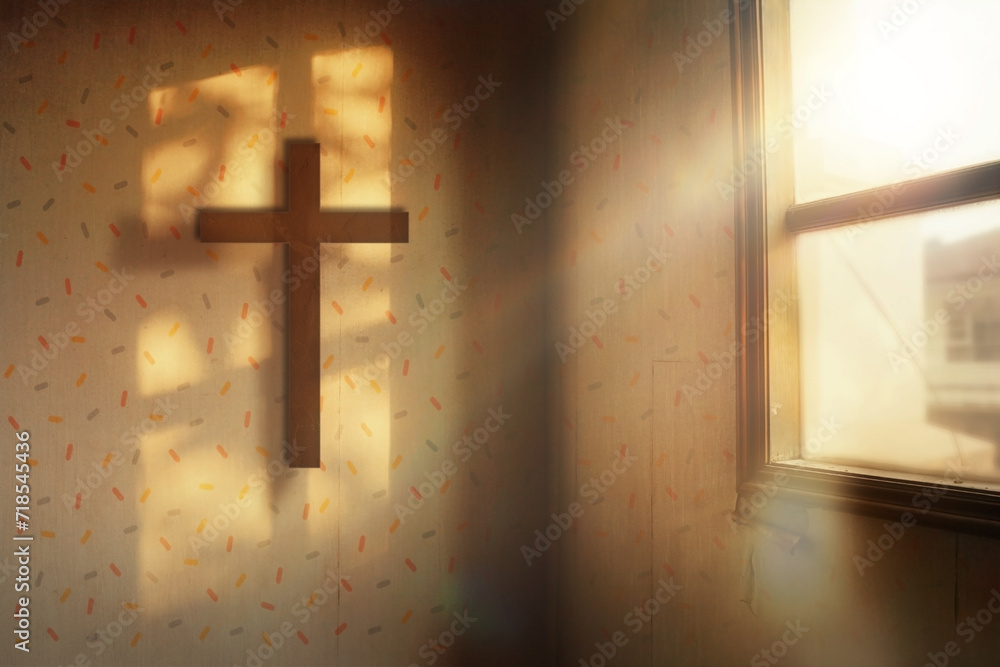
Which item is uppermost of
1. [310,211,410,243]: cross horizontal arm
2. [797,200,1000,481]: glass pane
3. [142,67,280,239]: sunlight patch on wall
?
[142,67,280,239]: sunlight patch on wall

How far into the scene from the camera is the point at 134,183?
2.04 meters

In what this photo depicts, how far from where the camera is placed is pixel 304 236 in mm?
2006

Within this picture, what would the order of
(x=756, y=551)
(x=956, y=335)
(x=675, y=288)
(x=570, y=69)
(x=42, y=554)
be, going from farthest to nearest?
(x=570, y=69) < (x=42, y=554) < (x=675, y=288) < (x=756, y=551) < (x=956, y=335)

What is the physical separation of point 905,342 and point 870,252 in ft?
0.59

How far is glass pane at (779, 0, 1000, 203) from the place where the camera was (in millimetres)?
1019

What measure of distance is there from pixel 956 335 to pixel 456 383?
1453 mm

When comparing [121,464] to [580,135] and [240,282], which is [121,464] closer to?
[240,282]

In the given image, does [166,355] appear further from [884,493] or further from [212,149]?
[884,493]

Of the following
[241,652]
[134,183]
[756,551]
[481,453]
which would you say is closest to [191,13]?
[134,183]

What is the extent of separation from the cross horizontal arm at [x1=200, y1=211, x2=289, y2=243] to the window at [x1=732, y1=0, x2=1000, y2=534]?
1339mm

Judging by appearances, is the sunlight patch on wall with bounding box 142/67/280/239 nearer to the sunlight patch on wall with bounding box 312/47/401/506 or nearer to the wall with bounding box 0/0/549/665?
the wall with bounding box 0/0/549/665

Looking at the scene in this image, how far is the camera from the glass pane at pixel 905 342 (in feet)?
3.25

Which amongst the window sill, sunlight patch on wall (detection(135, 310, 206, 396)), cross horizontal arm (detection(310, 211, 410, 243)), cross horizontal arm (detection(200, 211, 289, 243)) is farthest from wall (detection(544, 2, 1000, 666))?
sunlight patch on wall (detection(135, 310, 206, 396))

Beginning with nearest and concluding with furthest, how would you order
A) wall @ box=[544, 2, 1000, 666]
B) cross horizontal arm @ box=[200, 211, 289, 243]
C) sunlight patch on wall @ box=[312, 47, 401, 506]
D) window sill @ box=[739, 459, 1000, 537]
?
1. window sill @ box=[739, 459, 1000, 537]
2. wall @ box=[544, 2, 1000, 666]
3. cross horizontal arm @ box=[200, 211, 289, 243]
4. sunlight patch on wall @ box=[312, 47, 401, 506]
